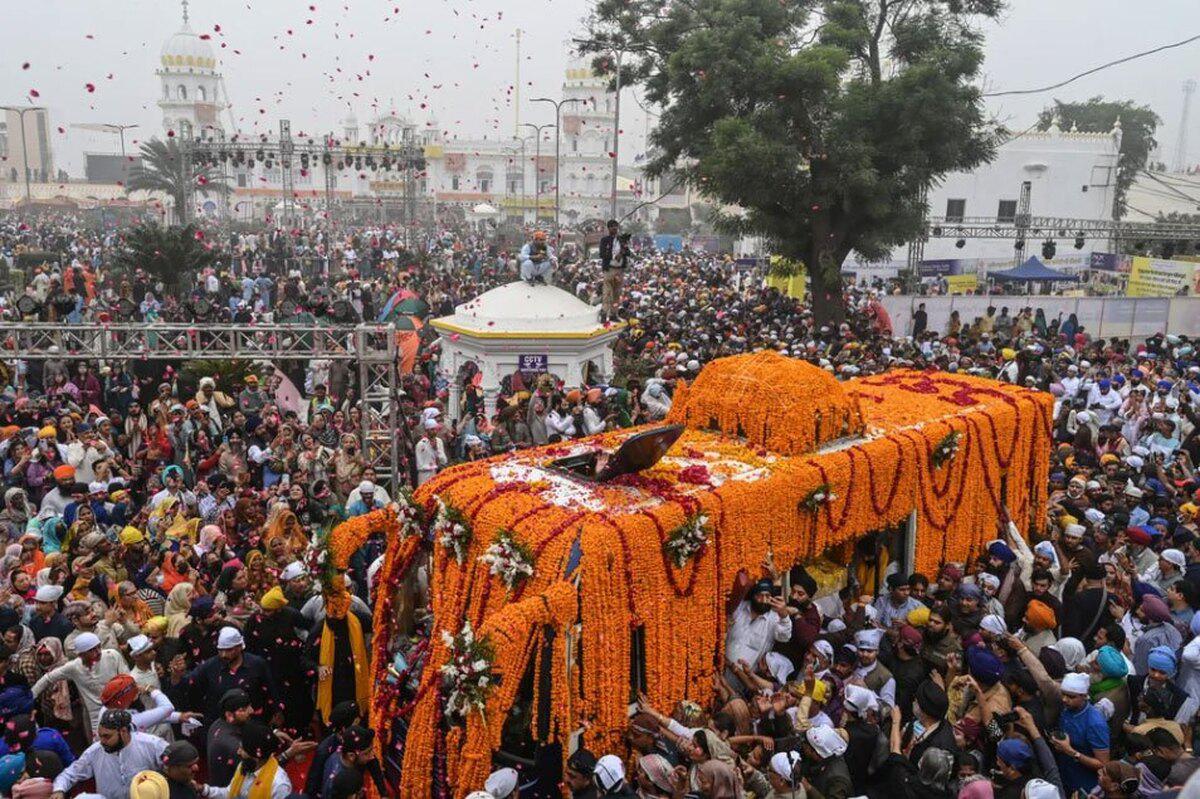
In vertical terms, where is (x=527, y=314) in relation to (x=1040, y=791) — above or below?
above

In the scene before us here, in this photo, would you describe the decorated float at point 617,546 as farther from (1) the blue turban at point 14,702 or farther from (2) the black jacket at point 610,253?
(2) the black jacket at point 610,253

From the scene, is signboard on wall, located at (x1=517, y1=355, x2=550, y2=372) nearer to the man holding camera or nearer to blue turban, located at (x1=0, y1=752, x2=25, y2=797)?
the man holding camera

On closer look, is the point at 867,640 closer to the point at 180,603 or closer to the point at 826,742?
the point at 826,742

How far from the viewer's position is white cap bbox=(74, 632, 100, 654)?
20.9 feet

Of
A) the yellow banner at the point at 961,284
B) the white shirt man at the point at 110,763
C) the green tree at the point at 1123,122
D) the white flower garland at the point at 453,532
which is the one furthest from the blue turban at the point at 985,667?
the green tree at the point at 1123,122

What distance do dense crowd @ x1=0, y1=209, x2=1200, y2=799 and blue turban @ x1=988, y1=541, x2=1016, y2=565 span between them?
32mm

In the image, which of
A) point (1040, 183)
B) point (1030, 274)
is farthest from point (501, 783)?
point (1040, 183)

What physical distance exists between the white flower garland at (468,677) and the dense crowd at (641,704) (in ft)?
1.83

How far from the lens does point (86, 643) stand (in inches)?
251

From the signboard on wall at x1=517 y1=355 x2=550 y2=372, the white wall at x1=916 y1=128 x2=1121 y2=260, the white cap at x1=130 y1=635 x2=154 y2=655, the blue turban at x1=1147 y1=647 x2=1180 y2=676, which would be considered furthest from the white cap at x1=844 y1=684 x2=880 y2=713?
the white wall at x1=916 y1=128 x2=1121 y2=260

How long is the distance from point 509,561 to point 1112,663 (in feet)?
13.6

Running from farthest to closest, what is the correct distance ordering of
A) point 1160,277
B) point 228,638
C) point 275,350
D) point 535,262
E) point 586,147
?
point 586,147
point 1160,277
point 535,262
point 275,350
point 228,638

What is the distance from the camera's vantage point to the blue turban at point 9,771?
5.23 meters

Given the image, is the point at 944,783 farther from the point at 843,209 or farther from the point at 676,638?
the point at 843,209
